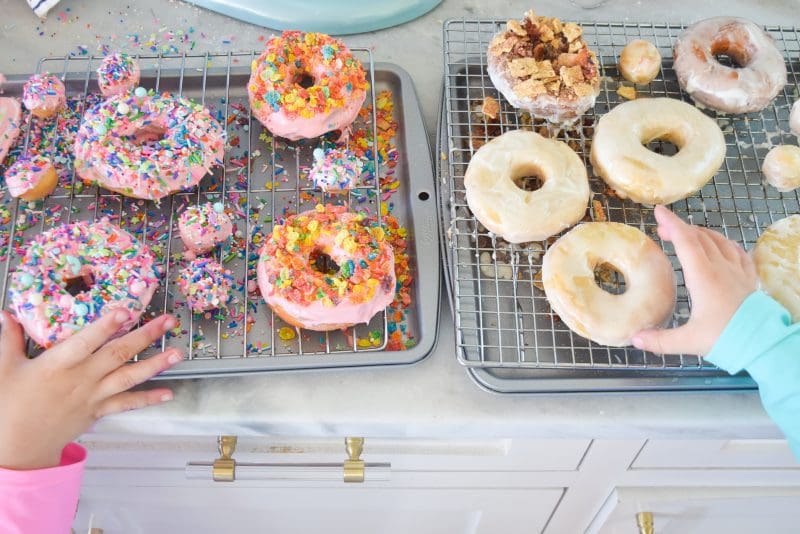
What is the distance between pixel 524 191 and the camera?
102 centimetres

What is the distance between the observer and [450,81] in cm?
117

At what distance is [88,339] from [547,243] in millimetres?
676

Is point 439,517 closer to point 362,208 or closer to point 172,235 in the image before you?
point 362,208

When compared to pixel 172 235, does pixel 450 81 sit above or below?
above

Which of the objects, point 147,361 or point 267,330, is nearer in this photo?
point 147,361

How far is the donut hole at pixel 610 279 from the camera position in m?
1.03

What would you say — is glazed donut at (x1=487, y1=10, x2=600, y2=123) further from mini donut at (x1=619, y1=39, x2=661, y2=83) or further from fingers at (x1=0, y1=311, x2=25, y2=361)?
fingers at (x1=0, y1=311, x2=25, y2=361)

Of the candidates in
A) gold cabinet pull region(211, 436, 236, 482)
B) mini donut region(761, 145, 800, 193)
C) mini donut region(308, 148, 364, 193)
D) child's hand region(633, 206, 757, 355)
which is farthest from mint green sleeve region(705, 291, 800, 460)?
gold cabinet pull region(211, 436, 236, 482)

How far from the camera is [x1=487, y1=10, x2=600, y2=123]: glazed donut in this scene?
107 centimetres

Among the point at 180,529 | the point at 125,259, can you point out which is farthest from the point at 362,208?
the point at 180,529

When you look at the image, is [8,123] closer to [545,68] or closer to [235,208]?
[235,208]

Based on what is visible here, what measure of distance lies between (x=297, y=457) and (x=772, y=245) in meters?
0.80

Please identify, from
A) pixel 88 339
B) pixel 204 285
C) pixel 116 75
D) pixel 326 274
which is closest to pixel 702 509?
pixel 326 274

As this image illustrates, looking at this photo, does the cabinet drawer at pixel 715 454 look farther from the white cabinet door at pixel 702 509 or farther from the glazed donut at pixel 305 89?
the glazed donut at pixel 305 89
